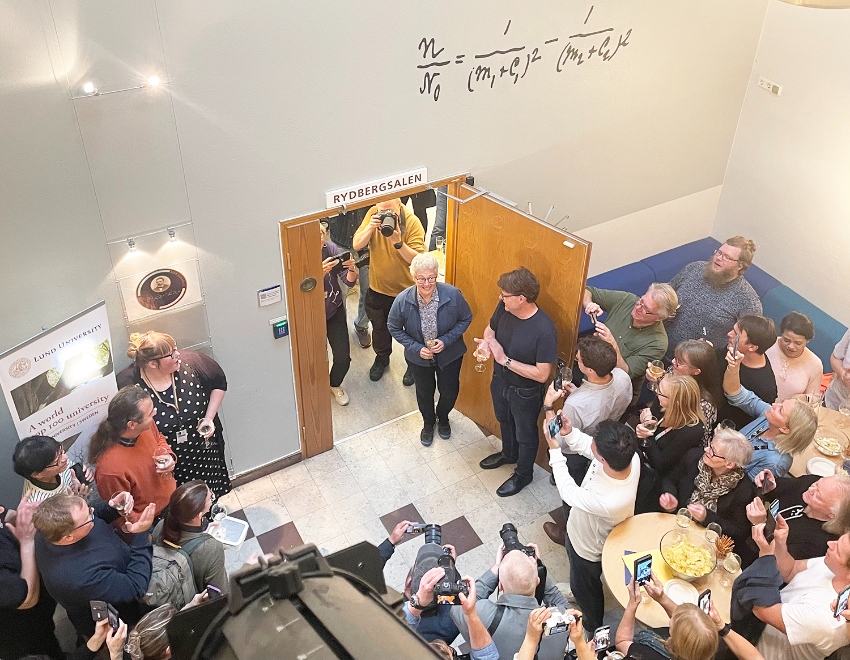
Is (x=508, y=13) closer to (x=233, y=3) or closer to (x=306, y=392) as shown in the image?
(x=233, y=3)

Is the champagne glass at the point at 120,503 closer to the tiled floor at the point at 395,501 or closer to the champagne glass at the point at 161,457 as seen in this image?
the champagne glass at the point at 161,457

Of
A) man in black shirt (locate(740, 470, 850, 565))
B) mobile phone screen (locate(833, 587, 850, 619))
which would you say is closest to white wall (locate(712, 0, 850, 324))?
man in black shirt (locate(740, 470, 850, 565))

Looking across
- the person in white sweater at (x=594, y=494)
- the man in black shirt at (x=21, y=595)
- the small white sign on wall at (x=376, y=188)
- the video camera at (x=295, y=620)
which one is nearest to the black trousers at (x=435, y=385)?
the person in white sweater at (x=594, y=494)

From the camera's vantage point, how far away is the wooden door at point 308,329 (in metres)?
4.38

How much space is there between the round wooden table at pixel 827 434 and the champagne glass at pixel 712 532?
0.70 metres

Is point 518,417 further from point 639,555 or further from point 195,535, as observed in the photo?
point 195,535

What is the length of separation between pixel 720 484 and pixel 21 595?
326cm

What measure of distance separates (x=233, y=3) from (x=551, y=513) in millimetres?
3553

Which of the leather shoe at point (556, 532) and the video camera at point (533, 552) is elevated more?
the video camera at point (533, 552)

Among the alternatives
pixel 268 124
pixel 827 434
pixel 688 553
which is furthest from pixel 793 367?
pixel 268 124

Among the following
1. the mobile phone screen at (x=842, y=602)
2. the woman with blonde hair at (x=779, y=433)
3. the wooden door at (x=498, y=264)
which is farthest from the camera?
the wooden door at (x=498, y=264)

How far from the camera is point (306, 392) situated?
16.4 ft

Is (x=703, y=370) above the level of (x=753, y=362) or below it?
above

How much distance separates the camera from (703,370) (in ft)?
13.4
